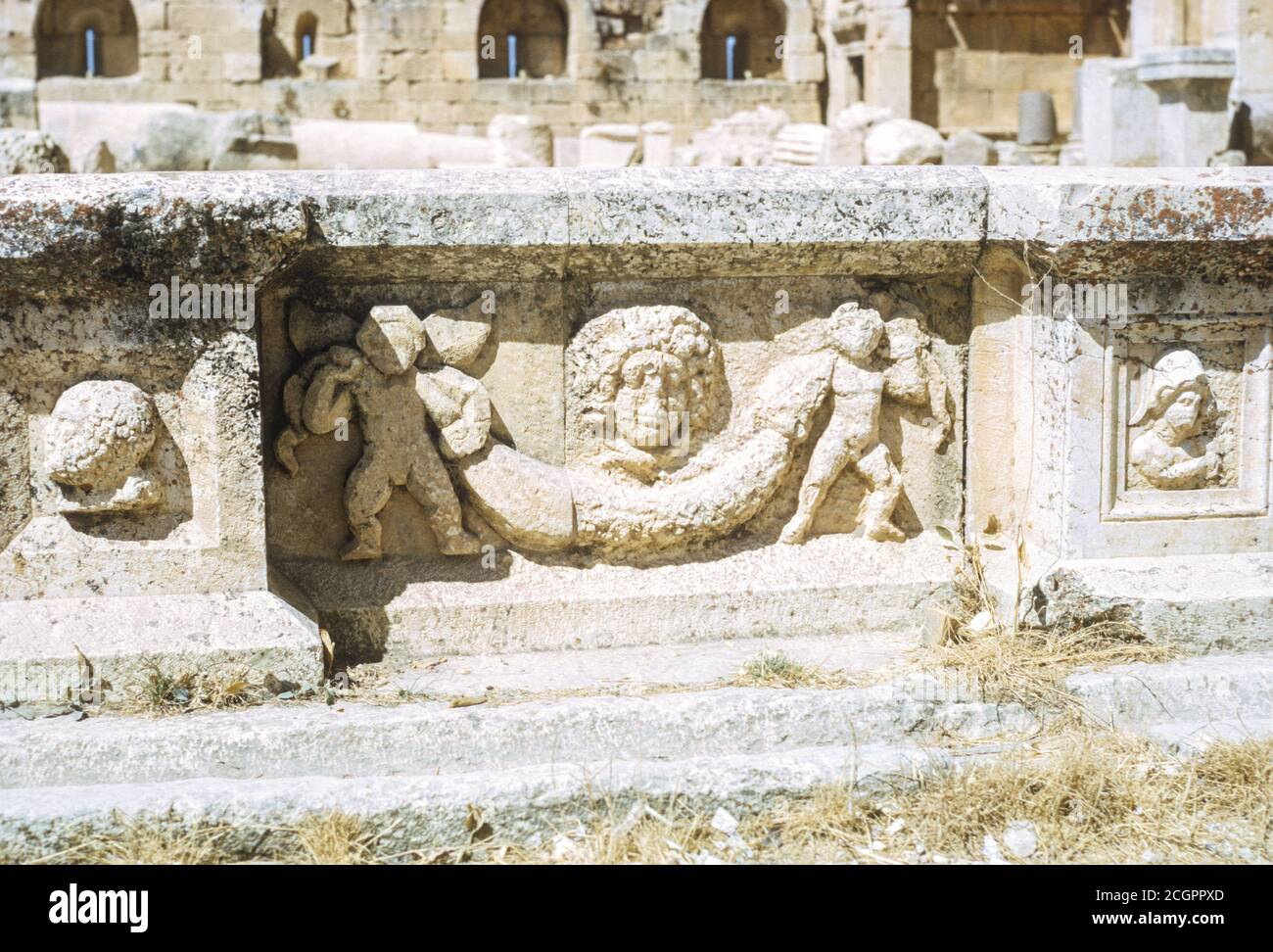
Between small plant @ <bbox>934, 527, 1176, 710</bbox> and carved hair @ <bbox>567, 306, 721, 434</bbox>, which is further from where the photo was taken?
carved hair @ <bbox>567, 306, 721, 434</bbox>

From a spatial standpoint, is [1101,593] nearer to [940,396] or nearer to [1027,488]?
[1027,488]

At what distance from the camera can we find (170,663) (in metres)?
3.23

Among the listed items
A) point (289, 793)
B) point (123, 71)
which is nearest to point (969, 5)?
point (123, 71)

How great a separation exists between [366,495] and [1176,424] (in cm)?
195

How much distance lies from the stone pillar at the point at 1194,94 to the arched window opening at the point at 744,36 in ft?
35.6

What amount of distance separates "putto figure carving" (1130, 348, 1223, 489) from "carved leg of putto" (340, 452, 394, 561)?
1810 millimetres

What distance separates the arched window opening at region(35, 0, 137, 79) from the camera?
2223 cm

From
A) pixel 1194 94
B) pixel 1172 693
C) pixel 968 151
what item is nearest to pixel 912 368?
pixel 1172 693

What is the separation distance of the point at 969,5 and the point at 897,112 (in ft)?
6.16

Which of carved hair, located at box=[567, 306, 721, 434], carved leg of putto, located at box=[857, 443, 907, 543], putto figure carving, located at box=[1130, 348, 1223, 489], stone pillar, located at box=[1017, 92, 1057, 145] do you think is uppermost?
stone pillar, located at box=[1017, 92, 1057, 145]

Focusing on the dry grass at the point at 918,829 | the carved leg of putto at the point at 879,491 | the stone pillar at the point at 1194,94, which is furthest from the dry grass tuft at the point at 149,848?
the stone pillar at the point at 1194,94

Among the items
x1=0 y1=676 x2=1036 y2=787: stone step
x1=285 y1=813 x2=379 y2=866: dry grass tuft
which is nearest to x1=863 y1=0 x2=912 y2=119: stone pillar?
x1=0 y1=676 x2=1036 y2=787: stone step

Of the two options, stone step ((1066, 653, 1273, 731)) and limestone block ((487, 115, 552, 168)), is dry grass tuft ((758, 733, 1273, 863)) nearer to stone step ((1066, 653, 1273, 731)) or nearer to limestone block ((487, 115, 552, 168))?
stone step ((1066, 653, 1273, 731))

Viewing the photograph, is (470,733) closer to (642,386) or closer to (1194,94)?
(642,386)
